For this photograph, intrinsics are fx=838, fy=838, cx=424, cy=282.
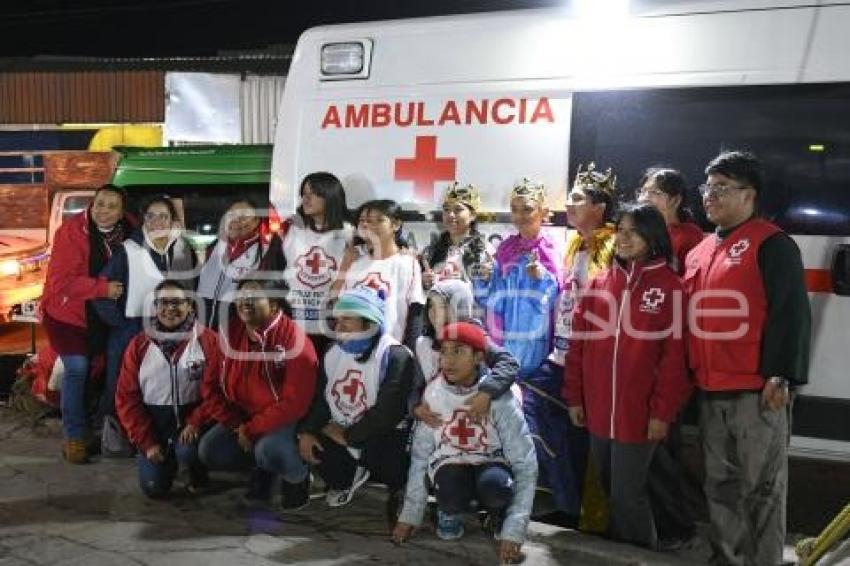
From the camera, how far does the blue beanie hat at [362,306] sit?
3.76 m

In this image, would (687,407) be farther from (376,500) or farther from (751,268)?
(376,500)

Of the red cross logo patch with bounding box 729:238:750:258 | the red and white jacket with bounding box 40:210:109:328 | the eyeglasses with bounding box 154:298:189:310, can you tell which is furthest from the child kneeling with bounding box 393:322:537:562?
the red and white jacket with bounding box 40:210:109:328

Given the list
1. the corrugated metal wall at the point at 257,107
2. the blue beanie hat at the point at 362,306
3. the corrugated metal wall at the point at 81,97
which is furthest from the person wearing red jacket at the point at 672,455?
the corrugated metal wall at the point at 81,97

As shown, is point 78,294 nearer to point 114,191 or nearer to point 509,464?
point 114,191

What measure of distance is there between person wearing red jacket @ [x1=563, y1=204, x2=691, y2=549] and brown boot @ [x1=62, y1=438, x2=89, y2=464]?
2.89 m

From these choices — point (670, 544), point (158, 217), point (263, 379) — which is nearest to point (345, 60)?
point (158, 217)

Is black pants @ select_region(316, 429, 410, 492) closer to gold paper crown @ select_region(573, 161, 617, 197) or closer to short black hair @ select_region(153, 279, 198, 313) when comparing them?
short black hair @ select_region(153, 279, 198, 313)

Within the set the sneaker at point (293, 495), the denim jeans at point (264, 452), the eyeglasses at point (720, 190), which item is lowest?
the sneaker at point (293, 495)

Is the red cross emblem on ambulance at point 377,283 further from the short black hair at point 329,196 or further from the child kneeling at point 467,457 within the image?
the child kneeling at point 467,457

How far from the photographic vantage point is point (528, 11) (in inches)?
169

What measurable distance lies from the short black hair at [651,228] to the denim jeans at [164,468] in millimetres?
2390

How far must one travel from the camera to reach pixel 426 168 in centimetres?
447

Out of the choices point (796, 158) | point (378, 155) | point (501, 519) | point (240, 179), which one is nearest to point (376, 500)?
point (501, 519)

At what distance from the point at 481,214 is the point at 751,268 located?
1551mm
